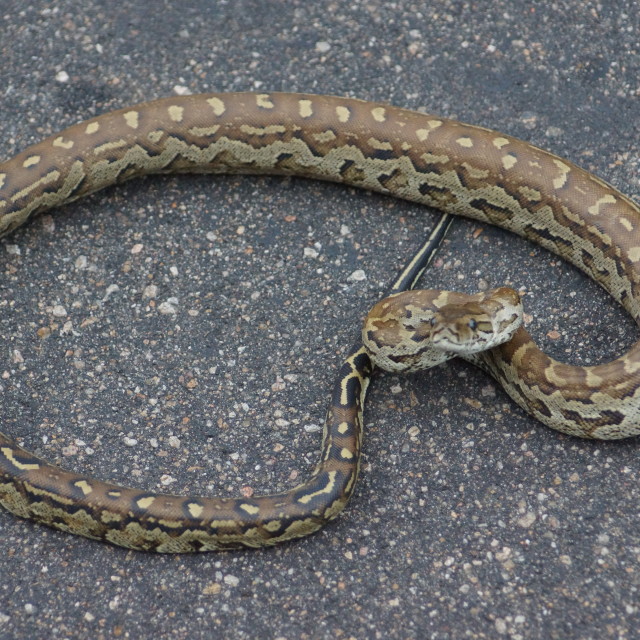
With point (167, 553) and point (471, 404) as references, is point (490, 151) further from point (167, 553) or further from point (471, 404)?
point (167, 553)

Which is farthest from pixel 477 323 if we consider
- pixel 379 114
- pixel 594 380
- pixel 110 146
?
pixel 110 146

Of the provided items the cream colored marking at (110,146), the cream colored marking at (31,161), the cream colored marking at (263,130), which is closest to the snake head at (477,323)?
the cream colored marking at (263,130)

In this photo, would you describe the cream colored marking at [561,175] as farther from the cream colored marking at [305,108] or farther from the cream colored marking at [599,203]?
the cream colored marking at [305,108]

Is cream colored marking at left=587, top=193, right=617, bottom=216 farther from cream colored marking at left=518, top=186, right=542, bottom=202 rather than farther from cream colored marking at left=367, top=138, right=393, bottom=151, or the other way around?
cream colored marking at left=367, top=138, right=393, bottom=151

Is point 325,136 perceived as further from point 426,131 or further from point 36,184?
point 36,184

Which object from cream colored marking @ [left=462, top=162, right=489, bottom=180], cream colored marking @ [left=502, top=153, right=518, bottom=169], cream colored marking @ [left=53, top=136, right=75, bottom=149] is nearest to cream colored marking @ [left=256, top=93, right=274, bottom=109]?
cream colored marking @ [left=53, top=136, right=75, bottom=149]

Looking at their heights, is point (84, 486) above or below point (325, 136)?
Answer: below
